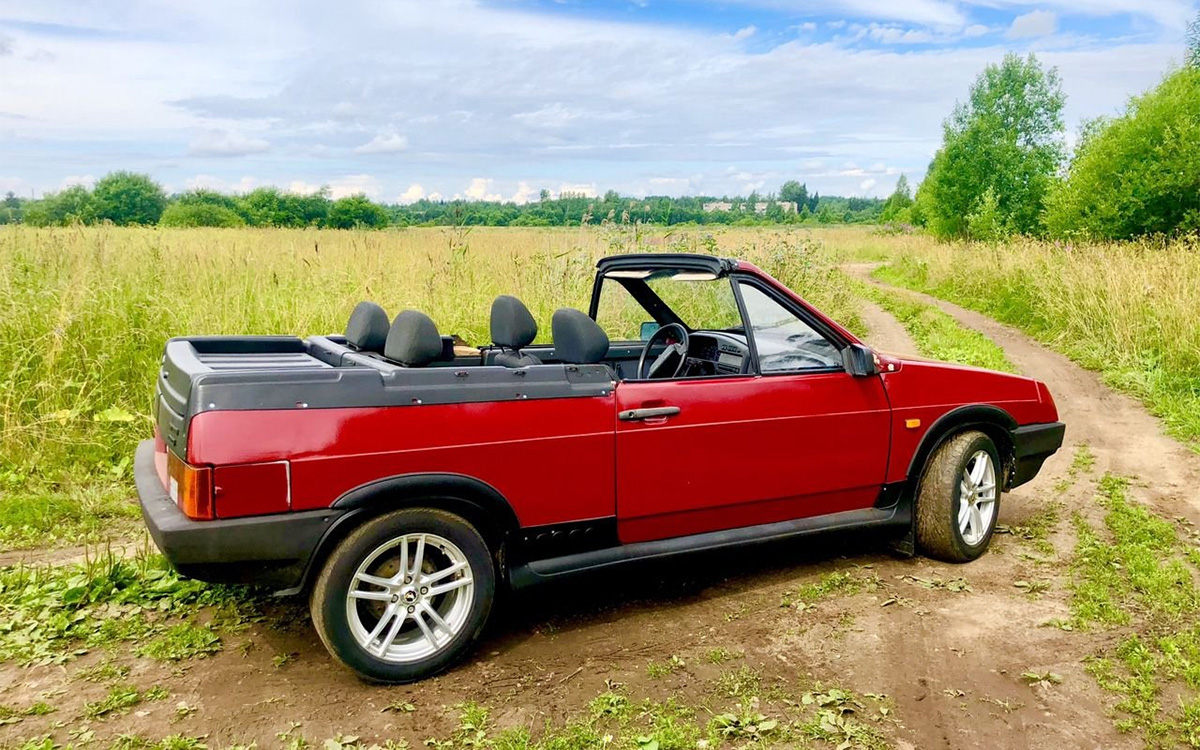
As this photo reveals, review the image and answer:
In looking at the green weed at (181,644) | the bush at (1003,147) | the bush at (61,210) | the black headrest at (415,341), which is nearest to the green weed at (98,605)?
the green weed at (181,644)

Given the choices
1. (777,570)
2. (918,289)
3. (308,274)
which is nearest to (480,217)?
(308,274)

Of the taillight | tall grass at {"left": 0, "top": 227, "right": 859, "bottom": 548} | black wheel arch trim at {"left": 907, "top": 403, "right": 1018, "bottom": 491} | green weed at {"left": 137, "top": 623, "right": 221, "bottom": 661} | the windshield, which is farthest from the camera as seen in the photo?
tall grass at {"left": 0, "top": 227, "right": 859, "bottom": 548}

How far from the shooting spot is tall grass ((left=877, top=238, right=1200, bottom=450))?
386 inches

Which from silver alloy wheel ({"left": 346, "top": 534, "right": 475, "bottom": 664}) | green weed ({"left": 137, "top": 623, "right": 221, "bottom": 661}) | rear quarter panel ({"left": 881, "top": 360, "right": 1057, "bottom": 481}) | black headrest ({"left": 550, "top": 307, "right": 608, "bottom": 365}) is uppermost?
black headrest ({"left": 550, "top": 307, "right": 608, "bottom": 365})

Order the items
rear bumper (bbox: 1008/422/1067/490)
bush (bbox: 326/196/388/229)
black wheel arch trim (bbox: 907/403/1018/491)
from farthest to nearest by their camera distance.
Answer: bush (bbox: 326/196/388/229)
rear bumper (bbox: 1008/422/1067/490)
black wheel arch trim (bbox: 907/403/1018/491)

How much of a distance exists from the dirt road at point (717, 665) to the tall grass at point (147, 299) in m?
2.39

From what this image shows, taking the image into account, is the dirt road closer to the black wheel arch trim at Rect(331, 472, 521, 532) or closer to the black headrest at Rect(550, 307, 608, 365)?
the black wheel arch trim at Rect(331, 472, 521, 532)

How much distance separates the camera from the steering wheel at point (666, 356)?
4.51 metres

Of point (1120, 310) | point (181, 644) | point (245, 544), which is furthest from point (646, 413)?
point (1120, 310)

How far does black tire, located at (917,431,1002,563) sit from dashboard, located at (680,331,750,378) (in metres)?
1.30

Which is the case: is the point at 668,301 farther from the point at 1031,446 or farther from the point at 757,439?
the point at 1031,446

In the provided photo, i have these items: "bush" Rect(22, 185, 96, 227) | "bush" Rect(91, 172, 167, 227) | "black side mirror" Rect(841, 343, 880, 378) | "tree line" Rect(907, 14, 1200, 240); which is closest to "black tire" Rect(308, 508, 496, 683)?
"black side mirror" Rect(841, 343, 880, 378)

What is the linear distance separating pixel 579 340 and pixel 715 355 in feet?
3.32

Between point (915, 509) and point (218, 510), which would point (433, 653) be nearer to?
point (218, 510)
